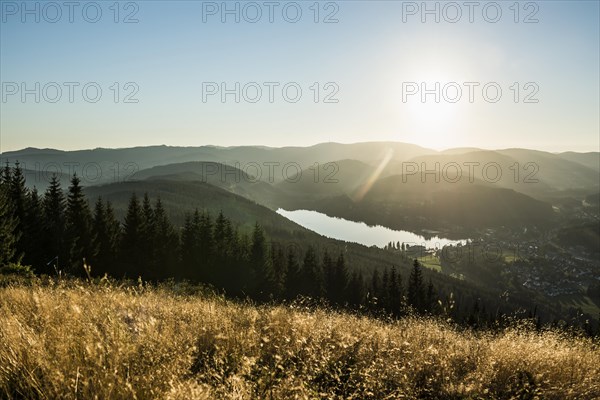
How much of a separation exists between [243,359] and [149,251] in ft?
163

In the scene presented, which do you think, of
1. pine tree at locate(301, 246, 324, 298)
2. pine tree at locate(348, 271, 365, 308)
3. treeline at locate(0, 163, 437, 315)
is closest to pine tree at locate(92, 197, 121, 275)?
treeline at locate(0, 163, 437, 315)

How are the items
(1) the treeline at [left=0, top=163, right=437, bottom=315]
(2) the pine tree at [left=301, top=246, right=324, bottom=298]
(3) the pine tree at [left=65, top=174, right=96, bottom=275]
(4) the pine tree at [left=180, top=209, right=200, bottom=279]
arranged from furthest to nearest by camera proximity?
(2) the pine tree at [left=301, top=246, right=324, bottom=298], (4) the pine tree at [left=180, top=209, right=200, bottom=279], (3) the pine tree at [left=65, top=174, right=96, bottom=275], (1) the treeline at [left=0, top=163, right=437, bottom=315]

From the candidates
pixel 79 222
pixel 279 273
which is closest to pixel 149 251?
pixel 79 222

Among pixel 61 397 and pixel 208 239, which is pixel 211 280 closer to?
pixel 208 239

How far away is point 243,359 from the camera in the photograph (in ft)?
14.9

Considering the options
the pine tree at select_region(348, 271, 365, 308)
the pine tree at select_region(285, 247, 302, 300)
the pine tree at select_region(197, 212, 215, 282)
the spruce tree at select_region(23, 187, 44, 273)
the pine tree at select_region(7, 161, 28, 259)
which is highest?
the pine tree at select_region(7, 161, 28, 259)

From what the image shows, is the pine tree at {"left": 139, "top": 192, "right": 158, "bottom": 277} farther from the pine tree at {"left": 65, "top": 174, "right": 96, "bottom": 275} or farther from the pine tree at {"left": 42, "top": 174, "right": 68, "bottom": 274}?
the pine tree at {"left": 42, "top": 174, "right": 68, "bottom": 274}

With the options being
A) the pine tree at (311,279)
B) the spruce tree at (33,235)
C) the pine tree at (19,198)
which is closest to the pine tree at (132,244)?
the spruce tree at (33,235)

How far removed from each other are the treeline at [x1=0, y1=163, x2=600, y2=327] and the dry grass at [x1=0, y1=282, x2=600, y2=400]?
2356 cm

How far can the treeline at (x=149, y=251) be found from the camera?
39.1m

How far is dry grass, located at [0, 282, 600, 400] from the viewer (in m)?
3.25

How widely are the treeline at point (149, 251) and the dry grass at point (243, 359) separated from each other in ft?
77.3

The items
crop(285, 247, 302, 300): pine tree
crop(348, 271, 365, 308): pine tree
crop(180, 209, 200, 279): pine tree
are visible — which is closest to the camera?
crop(180, 209, 200, 279): pine tree

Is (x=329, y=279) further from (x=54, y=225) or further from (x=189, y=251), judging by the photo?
(x=54, y=225)
